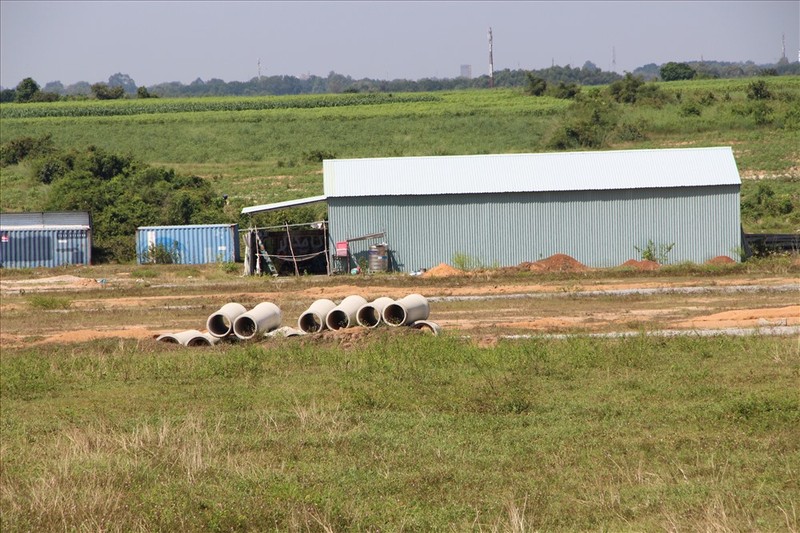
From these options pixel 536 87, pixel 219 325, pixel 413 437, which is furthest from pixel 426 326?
pixel 536 87

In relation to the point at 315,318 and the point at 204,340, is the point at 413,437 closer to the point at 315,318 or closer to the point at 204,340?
the point at 315,318

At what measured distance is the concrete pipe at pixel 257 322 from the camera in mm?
20922

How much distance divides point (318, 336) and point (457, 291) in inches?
461

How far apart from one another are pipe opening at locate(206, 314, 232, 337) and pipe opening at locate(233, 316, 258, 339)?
19cm

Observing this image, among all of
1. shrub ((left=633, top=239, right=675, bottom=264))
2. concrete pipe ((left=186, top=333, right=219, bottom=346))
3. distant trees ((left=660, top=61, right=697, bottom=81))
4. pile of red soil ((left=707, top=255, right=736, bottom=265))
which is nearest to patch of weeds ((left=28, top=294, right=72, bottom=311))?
concrete pipe ((left=186, top=333, right=219, bottom=346))

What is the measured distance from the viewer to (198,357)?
19000 mm

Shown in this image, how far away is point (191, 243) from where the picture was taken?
137 feet

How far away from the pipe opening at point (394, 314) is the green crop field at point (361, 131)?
33.5 meters

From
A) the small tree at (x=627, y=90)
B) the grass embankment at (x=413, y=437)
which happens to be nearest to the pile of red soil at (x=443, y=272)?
the grass embankment at (x=413, y=437)

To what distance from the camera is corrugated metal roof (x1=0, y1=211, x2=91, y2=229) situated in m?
43.8

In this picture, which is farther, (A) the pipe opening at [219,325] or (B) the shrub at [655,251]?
(B) the shrub at [655,251]

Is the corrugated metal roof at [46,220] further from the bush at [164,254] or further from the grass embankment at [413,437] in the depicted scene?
the grass embankment at [413,437]

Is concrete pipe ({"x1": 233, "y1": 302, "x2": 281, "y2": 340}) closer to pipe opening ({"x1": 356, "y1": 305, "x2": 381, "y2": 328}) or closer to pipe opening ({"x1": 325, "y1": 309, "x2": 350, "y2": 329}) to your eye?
pipe opening ({"x1": 325, "y1": 309, "x2": 350, "y2": 329})

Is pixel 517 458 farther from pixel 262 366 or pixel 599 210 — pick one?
pixel 599 210
